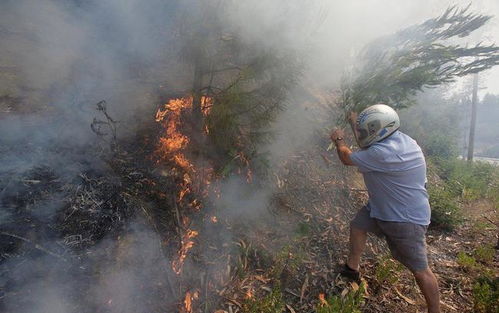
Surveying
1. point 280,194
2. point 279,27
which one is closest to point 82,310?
point 280,194

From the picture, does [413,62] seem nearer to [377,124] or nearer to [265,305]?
[377,124]

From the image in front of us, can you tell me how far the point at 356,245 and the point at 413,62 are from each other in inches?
137

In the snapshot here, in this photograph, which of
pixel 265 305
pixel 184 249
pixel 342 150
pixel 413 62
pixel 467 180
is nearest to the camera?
pixel 265 305

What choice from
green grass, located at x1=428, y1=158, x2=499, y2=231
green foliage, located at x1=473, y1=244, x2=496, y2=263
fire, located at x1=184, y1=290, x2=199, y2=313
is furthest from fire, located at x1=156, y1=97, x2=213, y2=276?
green grass, located at x1=428, y1=158, x2=499, y2=231

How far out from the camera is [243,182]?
166 inches

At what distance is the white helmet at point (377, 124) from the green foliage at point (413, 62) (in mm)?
2221

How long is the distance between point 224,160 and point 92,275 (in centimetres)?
192

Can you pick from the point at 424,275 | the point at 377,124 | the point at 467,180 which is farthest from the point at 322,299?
the point at 467,180

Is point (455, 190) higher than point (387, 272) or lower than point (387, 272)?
lower

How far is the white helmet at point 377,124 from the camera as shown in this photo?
316cm

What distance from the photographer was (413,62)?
5.37 m

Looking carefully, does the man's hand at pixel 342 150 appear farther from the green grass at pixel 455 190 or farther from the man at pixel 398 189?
the green grass at pixel 455 190

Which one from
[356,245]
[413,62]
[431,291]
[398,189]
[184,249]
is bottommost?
[184,249]

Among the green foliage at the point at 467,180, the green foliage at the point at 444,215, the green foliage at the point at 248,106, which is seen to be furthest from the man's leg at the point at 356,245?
the green foliage at the point at 467,180
